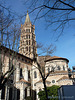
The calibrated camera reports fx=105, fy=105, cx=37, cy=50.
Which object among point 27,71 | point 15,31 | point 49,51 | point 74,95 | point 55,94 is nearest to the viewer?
point 74,95

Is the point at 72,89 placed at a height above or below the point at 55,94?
above

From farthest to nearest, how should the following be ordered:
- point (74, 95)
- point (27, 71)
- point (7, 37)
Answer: point (27, 71), point (7, 37), point (74, 95)

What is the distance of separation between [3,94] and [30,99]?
6604mm

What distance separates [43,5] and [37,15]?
521mm

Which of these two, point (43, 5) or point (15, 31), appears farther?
point (15, 31)

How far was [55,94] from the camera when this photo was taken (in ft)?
72.1

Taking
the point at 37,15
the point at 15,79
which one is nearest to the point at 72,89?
the point at 37,15

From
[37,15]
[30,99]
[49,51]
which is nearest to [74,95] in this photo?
[37,15]

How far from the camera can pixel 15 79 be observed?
29000mm

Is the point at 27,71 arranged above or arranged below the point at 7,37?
below

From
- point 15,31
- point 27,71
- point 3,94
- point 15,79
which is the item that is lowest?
point 3,94

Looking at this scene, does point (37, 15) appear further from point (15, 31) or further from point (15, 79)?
point (15, 79)

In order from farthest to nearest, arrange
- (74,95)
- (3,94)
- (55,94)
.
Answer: (3,94) → (55,94) → (74,95)

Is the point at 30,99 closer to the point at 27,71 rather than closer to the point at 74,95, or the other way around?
the point at 27,71
